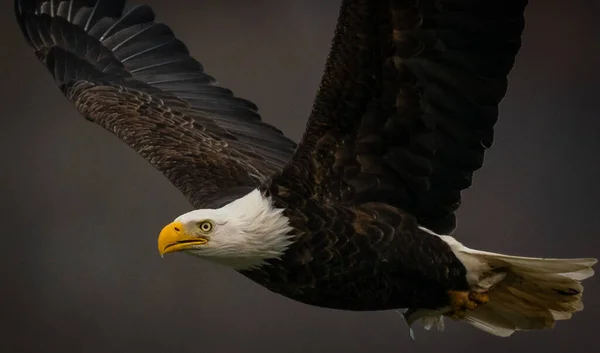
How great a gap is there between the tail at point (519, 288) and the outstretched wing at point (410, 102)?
205 mm

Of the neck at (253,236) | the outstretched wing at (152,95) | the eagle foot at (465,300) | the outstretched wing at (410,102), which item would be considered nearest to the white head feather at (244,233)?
the neck at (253,236)

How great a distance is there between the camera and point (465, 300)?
19.1 ft

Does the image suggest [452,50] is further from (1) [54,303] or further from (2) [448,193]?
(1) [54,303]

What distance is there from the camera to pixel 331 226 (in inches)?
217

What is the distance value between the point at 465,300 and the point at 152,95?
7.14 ft

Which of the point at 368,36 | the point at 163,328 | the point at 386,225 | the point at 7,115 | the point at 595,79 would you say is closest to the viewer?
the point at 368,36

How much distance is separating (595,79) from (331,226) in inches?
230

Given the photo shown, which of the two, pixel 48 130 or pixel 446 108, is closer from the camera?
pixel 446 108

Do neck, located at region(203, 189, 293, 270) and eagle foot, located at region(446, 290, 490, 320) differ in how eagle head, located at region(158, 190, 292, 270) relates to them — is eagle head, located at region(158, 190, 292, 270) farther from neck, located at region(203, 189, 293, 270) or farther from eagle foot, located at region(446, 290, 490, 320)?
eagle foot, located at region(446, 290, 490, 320)

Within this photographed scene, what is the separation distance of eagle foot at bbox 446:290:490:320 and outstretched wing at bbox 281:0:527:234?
0.84ft

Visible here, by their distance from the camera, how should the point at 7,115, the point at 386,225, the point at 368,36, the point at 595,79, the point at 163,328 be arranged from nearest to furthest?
the point at 368,36
the point at 386,225
the point at 163,328
the point at 595,79
the point at 7,115

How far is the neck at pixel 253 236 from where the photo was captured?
17.8ft

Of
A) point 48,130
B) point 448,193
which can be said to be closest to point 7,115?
point 48,130

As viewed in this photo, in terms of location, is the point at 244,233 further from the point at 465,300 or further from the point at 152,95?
the point at 152,95
